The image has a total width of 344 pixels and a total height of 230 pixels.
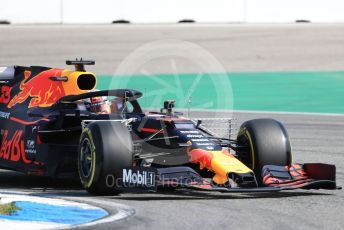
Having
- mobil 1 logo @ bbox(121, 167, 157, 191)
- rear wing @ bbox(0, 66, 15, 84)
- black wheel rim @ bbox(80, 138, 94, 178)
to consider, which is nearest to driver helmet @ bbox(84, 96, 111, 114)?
black wheel rim @ bbox(80, 138, 94, 178)

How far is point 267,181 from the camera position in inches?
454

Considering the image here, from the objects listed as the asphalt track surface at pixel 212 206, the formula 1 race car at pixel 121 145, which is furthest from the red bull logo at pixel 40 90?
the asphalt track surface at pixel 212 206

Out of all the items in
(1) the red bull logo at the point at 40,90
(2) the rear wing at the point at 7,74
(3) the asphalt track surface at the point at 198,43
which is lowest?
(1) the red bull logo at the point at 40,90

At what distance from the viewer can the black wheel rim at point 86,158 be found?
1162cm

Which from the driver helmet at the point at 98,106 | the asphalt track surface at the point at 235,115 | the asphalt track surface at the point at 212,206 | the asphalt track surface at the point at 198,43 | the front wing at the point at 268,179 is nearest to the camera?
the asphalt track surface at the point at 212,206

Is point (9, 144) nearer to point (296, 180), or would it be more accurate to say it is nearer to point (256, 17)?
point (296, 180)

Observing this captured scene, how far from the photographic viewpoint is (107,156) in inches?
442

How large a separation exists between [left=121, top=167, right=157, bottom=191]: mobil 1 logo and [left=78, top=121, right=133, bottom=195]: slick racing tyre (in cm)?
9

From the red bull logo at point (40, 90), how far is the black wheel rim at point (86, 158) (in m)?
1.46

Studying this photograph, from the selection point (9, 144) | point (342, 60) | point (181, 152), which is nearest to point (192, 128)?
point (181, 152)

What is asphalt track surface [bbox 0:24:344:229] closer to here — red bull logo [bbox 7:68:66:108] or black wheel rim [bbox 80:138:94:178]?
black wheel rim [bbox 80:138:94:178]

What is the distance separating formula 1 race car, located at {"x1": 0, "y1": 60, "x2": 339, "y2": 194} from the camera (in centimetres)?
1122

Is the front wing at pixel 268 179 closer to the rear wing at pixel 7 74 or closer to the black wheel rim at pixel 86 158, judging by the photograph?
the black wheel rim at pixel 86 158

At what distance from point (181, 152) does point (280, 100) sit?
44.0ft
